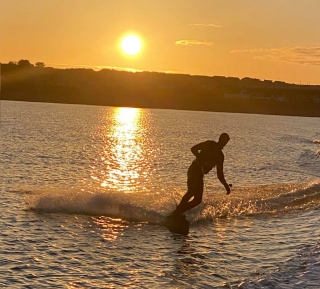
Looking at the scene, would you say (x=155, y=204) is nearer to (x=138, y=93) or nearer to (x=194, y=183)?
(x=194, y=183)

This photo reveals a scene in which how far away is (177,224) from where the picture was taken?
47.0ft

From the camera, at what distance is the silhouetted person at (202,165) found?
13.7 m

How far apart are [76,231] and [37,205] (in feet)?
8.23

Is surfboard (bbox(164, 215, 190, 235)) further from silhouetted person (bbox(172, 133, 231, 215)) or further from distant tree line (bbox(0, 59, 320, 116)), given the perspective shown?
distant tree line (bbox(0, 59, 320, 116))

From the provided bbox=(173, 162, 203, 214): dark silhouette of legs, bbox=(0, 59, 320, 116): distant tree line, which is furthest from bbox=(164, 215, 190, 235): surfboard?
bbox=(0, 59, 320, 116): distant tree line

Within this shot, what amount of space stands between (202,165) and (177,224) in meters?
1.60

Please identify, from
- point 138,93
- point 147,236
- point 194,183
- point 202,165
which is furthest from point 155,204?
point 138,93

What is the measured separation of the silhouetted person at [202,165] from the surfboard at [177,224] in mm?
225

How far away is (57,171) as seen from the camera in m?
23.9

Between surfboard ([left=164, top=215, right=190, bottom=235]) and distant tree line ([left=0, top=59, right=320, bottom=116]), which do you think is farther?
distant tree line ([left=0, top=59, right=320, bottom=116])

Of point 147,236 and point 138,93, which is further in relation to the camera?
point 138,93

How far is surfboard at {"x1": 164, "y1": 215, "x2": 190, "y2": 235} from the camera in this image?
13.8 metres

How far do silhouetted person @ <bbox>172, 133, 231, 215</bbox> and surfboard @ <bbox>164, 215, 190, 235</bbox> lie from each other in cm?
23

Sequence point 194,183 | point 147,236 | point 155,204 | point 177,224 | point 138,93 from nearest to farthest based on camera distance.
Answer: point 147,236, point 194,183, point 177,224, point 155,204, point 138,93
